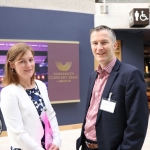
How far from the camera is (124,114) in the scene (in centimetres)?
149

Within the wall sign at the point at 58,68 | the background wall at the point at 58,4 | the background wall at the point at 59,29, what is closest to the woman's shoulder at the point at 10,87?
the wall sign at the point at 58,68

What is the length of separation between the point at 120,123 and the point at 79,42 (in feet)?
15.1

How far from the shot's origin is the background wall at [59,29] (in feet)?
17.5

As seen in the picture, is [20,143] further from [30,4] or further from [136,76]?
[30,4]

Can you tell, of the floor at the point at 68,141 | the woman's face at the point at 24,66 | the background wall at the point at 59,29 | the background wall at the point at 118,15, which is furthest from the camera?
the background wall at the point at 118,15

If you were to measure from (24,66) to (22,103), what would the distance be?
0.27m

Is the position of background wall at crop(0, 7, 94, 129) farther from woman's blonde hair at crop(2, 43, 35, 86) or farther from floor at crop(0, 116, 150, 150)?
woman's blonde hair at crop(2, 43, 35, 86)

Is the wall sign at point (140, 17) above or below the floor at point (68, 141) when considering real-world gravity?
above

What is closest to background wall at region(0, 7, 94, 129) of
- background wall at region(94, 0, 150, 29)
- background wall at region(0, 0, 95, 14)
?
background wall at region(0, 0, 95, 14)

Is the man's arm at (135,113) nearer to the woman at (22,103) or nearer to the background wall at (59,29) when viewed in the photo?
the woman at (22,103)

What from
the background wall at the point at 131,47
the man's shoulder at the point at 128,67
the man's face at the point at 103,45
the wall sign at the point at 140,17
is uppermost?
the wall sign at the point at 140,17

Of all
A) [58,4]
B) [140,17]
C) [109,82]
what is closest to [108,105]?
[109,82]

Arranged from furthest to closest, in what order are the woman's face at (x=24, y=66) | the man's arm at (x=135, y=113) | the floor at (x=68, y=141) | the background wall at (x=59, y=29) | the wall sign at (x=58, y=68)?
the wall sign at (x=58, y=68)
the background wall at (x=59, y=29)
the floor at (x=68, y=141)
the woman's face at (x=24, y=66)
the man's arm at (x=135, y=113)

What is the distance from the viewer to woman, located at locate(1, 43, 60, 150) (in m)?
1.56
